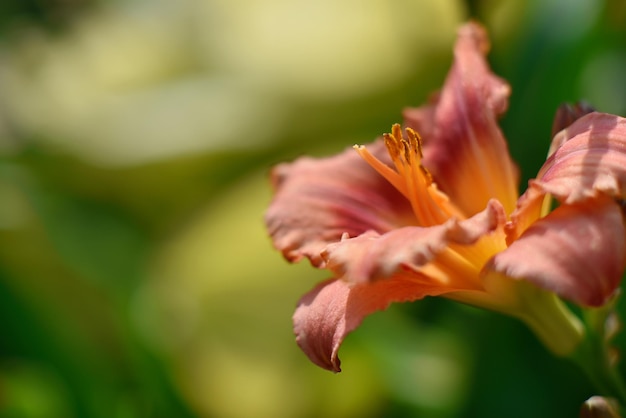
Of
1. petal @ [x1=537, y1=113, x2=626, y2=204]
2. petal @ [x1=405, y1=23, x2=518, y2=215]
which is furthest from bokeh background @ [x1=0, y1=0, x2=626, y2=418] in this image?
petal @ [x1=537, y1=113, x2=626, y2=204]

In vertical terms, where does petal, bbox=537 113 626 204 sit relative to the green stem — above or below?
above

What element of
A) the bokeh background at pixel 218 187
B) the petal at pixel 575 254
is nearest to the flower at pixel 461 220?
the petal at pixel 575 254

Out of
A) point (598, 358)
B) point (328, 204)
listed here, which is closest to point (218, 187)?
point (328, 204)

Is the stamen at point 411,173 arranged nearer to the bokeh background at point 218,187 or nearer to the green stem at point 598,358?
the green stem at point 598,358

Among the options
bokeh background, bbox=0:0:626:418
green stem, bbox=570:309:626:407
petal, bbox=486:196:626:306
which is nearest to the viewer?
petal, bbox=486:196:626:306

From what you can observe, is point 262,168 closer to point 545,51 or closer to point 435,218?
point 545,51

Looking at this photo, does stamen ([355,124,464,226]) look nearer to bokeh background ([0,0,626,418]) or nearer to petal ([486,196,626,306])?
petal ([486,196,626,306])

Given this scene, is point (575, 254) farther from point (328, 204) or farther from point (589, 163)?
point (328, 204)

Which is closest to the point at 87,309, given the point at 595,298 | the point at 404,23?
the point at 404,23
